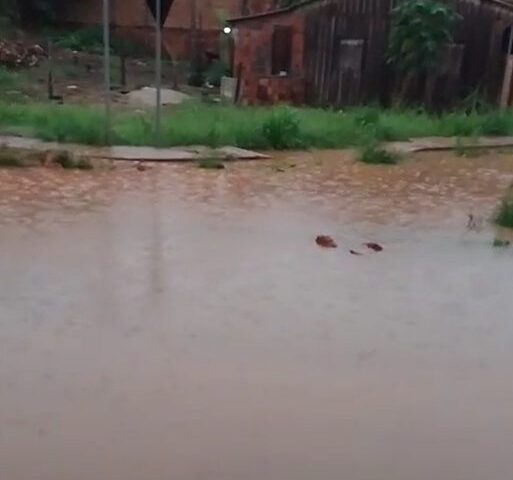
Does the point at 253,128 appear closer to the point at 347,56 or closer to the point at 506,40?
the point at 347,56

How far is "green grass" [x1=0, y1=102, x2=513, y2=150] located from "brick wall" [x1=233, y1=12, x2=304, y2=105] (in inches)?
132

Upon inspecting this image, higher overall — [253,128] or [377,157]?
[253,128]

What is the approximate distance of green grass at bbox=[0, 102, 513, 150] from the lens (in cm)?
995

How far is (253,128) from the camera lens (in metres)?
10.4

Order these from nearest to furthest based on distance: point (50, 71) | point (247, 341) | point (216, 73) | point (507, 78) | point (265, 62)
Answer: point (247, 341)
point (507, 78)
point (265, 62)
point (50, 71)
point (216, 73)

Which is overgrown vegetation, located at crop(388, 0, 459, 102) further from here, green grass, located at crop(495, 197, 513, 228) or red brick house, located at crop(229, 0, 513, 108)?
green grass, located at crop(495, 197, 513, 228)

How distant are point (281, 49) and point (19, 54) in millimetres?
7022

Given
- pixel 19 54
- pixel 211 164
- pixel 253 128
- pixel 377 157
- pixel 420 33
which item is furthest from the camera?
Answer: pixel 19 54

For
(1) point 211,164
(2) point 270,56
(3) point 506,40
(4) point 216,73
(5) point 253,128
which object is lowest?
(4) point 216,73

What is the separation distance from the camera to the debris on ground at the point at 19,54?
20.0 metres

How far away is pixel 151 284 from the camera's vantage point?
5.10 m

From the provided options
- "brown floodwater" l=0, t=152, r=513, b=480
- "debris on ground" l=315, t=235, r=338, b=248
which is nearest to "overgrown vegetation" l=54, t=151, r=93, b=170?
"brown floodwater" l=0, t=152, r=513, b=480

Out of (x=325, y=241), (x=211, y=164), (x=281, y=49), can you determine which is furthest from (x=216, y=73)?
(x=325, y=241)

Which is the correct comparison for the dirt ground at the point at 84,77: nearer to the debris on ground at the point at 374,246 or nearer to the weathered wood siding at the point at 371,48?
the weathered wood siding at the point at 371,48
